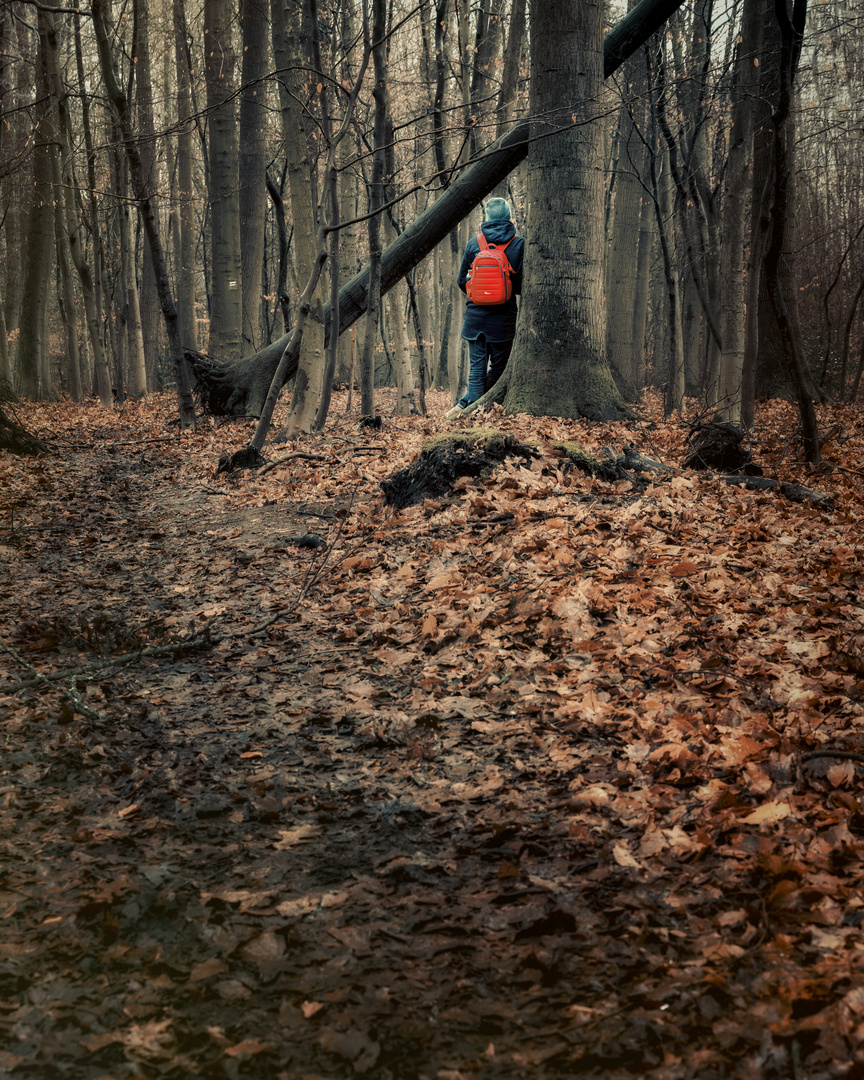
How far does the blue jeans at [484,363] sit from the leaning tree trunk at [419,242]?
62.2 inches

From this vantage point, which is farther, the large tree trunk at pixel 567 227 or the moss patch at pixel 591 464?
the large tree trunk at pixel 567 227

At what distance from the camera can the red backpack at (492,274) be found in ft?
26.0

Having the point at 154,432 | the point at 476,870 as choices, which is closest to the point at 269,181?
the point at 154,432

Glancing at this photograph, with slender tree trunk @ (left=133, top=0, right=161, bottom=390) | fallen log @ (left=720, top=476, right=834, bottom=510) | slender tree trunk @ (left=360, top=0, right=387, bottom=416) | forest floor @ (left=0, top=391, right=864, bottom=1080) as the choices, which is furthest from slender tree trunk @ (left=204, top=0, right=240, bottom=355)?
fallen log @ (left=720, top=476, right=834, bottom=510)

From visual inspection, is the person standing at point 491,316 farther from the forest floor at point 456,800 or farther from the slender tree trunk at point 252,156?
the slender tree trunk at point 252,156

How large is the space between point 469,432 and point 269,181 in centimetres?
676

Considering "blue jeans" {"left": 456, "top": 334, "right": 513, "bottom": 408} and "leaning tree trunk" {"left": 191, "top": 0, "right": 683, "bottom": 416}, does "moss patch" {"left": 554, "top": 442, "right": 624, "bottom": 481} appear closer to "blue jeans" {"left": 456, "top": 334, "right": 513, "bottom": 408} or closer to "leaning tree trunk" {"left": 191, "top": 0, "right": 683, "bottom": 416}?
"leaning tree trunk" {"left": 191, "top": 0, "right": 683, "bottom": 416}

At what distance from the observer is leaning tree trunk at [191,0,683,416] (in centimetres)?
795

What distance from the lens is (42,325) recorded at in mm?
16766

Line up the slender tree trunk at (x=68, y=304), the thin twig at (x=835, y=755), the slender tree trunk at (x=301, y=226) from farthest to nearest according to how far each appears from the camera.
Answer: the slender tree trunk at (x=68, y=304) < the slender tree trunk at (x=301, y=226) < the thin twig at (x=835, y=755)

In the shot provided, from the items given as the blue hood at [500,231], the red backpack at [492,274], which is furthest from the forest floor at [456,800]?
the blue hood at [500,231]

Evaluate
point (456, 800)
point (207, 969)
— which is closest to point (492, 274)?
point (456, 800)

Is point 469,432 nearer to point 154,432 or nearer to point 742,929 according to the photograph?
point 742,929

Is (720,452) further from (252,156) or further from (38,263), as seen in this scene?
(38,263)
